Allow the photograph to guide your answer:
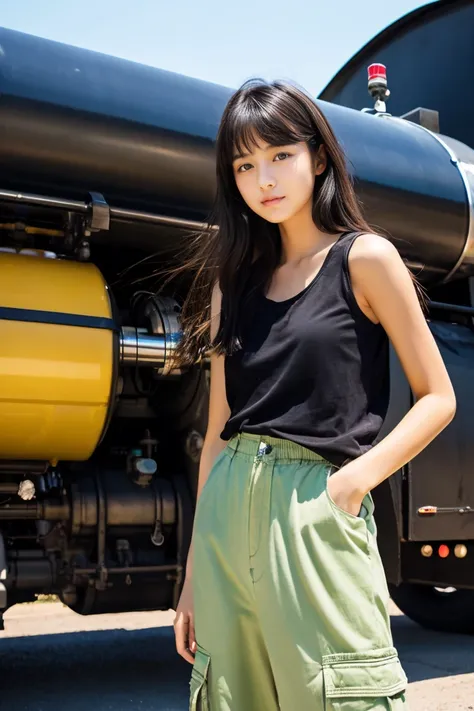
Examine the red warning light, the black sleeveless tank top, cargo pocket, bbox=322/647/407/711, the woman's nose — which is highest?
the red warning light

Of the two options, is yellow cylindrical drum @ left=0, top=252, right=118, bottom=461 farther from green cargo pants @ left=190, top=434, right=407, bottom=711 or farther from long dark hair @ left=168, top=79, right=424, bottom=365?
green cargo pants @ left=190, top=434, right=407, bottom=711

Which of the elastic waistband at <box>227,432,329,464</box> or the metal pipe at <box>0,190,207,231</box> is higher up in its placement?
the metal pipe at <box>0,190,207,231</box>

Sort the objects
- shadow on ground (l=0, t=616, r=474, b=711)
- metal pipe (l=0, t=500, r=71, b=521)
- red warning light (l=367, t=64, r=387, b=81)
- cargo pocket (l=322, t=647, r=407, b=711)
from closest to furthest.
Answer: cargo pocket (l=322, t=647, r=407, b=711)
metal pipe (l=0, t=500, r=71, b=521)
shadow on ground (l=0, t=616, r=474, b=711)
red warning light (l=367, t=64, r=387, b=81)

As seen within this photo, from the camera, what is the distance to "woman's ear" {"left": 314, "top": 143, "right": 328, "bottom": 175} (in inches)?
56.6

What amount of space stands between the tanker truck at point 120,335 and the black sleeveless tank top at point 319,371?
1.38m

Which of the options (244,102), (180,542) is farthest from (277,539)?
(180,542)

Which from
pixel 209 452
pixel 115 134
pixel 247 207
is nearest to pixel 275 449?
pixel 209 452

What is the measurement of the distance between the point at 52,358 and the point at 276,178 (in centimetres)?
140

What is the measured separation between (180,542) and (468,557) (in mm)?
1212

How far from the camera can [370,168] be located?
323 centimetres

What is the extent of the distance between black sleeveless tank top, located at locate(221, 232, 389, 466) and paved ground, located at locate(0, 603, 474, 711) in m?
1.92

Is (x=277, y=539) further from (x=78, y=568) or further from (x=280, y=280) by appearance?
(x=78, y=568)

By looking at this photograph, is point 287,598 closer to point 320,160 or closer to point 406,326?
point 406,326

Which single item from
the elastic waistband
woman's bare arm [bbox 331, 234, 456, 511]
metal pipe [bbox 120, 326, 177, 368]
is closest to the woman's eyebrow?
woman's bare arm [bbox 331, 234, 456, 511]
